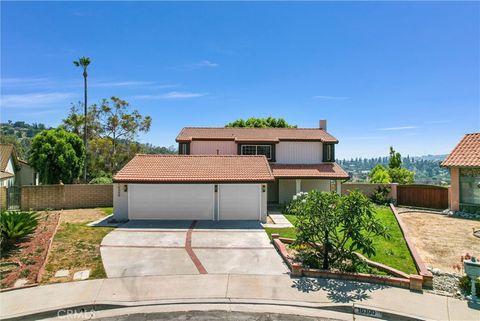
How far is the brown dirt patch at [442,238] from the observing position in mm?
12219

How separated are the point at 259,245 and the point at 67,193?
15406 mm

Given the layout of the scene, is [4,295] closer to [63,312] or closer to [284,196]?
[63,312]

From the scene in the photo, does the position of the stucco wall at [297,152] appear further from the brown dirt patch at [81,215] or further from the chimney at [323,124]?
the brown dirt patch at [81,215]

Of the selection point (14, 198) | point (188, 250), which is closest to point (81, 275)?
point (188, 250)

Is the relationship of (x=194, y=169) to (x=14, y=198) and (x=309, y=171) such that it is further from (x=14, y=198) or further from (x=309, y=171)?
(x=14, y=198)

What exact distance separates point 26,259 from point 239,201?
10736 mm

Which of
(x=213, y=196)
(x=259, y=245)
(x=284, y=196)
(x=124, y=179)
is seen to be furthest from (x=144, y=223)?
(x=284, y=196)

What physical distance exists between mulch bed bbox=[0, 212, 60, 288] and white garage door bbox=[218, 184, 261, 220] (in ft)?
28.8

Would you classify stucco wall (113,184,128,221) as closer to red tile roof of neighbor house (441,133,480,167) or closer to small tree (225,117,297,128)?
red tile roof of neighbor house (441,133,480,167)

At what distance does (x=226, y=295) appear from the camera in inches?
364

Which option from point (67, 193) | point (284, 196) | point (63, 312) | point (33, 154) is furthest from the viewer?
point (33, 154)

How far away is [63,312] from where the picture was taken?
8289 millimetres

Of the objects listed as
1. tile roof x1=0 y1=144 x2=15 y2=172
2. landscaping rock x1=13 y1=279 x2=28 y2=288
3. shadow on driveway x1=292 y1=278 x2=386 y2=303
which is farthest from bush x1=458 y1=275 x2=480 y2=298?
tile roof x1=0 y1=144 x2=15 y2=172

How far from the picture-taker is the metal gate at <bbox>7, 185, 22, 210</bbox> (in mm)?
20969
